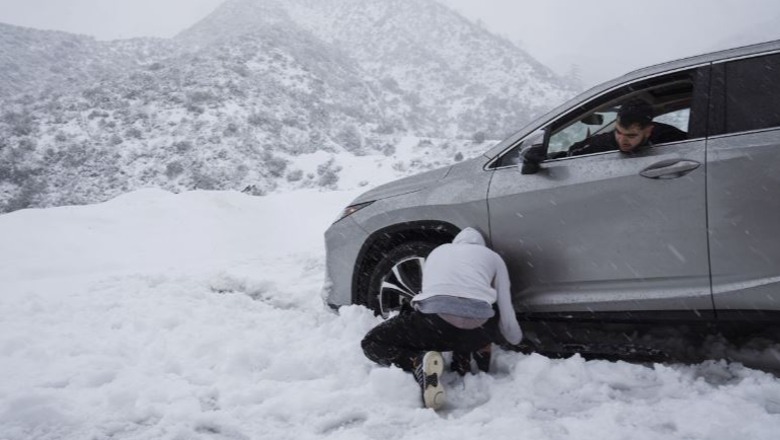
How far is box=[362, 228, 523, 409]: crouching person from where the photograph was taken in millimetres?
2865

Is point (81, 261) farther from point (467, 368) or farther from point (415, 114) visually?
point (415, 114)

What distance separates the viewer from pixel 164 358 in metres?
3.43

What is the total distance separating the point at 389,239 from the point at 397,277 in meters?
0.27

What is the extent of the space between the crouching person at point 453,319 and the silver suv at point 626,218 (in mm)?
271

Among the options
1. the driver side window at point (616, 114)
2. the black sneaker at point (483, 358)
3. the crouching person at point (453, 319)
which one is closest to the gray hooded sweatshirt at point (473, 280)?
the crouching person at point (453, 319)

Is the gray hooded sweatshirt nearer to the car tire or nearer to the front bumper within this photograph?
the car tire

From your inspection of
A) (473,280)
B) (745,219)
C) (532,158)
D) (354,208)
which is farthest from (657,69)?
(354,208)

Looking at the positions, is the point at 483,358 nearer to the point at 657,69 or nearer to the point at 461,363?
the point at 461,363

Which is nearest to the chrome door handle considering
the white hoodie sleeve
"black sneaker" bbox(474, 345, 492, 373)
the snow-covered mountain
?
the white hoodie sleeve

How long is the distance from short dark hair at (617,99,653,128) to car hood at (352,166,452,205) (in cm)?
124

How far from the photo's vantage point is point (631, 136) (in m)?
2.87

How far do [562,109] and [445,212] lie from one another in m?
0.99

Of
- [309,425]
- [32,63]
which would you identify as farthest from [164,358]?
[32,63]

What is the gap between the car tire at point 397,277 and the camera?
352 centimetres
